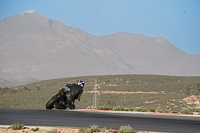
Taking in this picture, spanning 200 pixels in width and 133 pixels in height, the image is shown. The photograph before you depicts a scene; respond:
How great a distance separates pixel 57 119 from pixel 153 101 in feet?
203

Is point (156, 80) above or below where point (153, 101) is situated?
above

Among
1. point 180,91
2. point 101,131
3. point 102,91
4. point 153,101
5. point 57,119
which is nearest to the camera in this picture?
point 101,131

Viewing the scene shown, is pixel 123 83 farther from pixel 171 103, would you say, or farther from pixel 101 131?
pixel 101 131

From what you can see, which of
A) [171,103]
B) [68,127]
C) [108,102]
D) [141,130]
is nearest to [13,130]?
[68,127]

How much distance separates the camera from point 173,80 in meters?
120

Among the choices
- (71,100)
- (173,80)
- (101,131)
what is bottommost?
(101,131)

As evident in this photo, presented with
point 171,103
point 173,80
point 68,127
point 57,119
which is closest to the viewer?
point 68,127

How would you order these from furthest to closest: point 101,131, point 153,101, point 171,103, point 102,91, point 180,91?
point 102,91 < point 180,91 < point 153,101 < point 171,103 < point 101,131

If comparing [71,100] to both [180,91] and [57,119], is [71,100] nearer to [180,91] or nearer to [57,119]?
[57,119]

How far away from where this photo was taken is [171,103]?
2694 inches

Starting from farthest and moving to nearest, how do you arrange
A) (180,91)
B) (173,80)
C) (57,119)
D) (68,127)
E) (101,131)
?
(173,80) → (180,91) → (57,119) → (68,127) → (101,131)

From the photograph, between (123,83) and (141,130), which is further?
(123,83)

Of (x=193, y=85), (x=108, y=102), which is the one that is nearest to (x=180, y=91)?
(x=193, y=85)

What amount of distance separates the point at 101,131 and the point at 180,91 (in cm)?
8396
